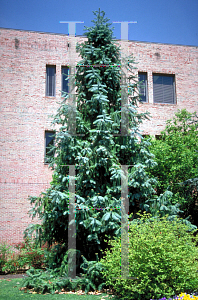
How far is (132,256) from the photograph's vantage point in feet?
20.2

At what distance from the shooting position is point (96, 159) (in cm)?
811

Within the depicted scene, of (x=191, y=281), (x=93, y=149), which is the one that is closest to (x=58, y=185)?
(x=93, y=149)

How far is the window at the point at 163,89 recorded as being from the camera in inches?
607

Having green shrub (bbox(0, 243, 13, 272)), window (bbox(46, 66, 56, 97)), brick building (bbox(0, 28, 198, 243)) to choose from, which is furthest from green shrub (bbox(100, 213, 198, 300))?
window (bbox(46, 66, 56, 97))

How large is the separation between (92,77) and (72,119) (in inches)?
57.0

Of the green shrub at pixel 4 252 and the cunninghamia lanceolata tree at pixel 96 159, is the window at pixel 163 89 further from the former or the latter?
the green shrub at pixel 4 252

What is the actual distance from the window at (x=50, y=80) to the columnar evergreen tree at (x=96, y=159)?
196 inches

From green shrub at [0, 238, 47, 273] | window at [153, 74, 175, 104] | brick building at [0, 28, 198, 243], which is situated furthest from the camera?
window at [153, 74, 175, 104]

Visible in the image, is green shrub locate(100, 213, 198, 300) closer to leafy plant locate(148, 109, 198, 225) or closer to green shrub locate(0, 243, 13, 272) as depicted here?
leafy plant locate(148, 109, 198, 225)

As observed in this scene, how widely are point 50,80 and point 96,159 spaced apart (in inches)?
296

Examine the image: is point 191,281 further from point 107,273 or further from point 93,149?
point 93,149

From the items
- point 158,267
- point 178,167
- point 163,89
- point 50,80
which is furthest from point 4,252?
point 163,89

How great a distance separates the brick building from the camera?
12.6 meters

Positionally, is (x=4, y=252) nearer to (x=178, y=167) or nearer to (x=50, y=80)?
(x=178, y=167)
